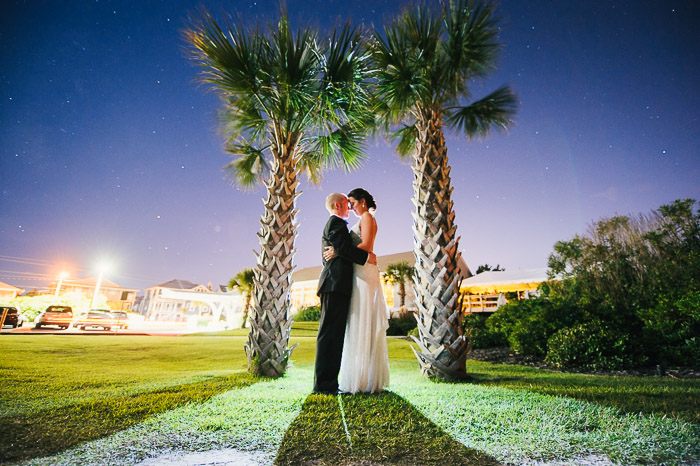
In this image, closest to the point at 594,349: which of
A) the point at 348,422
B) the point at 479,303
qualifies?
the point at 348,422

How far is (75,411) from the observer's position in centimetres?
241

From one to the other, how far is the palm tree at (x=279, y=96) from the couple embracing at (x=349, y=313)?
1.60m

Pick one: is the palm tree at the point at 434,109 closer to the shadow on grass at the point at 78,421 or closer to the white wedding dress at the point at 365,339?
the white wedding dress at the point at 365,339

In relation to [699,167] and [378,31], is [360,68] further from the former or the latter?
[699,167]

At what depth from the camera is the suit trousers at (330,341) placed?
324cm

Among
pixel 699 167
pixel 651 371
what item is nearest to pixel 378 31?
pixel 651 371

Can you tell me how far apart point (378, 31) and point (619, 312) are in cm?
846

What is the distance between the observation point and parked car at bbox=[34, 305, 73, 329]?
14.3 meters

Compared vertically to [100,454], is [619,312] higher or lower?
higher

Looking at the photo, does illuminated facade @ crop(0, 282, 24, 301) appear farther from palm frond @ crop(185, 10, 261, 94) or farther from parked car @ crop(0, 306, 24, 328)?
palm frond @ crop(185, 10, 261, 94)

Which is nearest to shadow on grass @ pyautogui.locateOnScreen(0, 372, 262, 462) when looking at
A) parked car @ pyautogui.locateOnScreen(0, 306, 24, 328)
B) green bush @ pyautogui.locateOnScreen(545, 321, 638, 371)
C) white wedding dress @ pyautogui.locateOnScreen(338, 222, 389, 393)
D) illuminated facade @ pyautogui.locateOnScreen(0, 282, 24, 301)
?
white wedding dress @ pyautogui.locateOnScreen(338, 222, 389, 393)

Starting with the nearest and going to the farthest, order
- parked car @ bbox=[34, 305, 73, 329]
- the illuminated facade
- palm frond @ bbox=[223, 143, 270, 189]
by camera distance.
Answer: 1. palm frond @ bbox=[223, 143, 270, 189]
2. parked car @ bbox=[34, 305, 73, 329]
3. the illuminated facade

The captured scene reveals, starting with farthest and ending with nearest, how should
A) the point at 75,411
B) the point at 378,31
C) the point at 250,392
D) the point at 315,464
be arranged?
the point at 378,31 < the point at 250,392 < the point at 75,411 < the point at 315,464

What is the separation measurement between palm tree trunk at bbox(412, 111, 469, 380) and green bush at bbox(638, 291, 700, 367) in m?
4.66
